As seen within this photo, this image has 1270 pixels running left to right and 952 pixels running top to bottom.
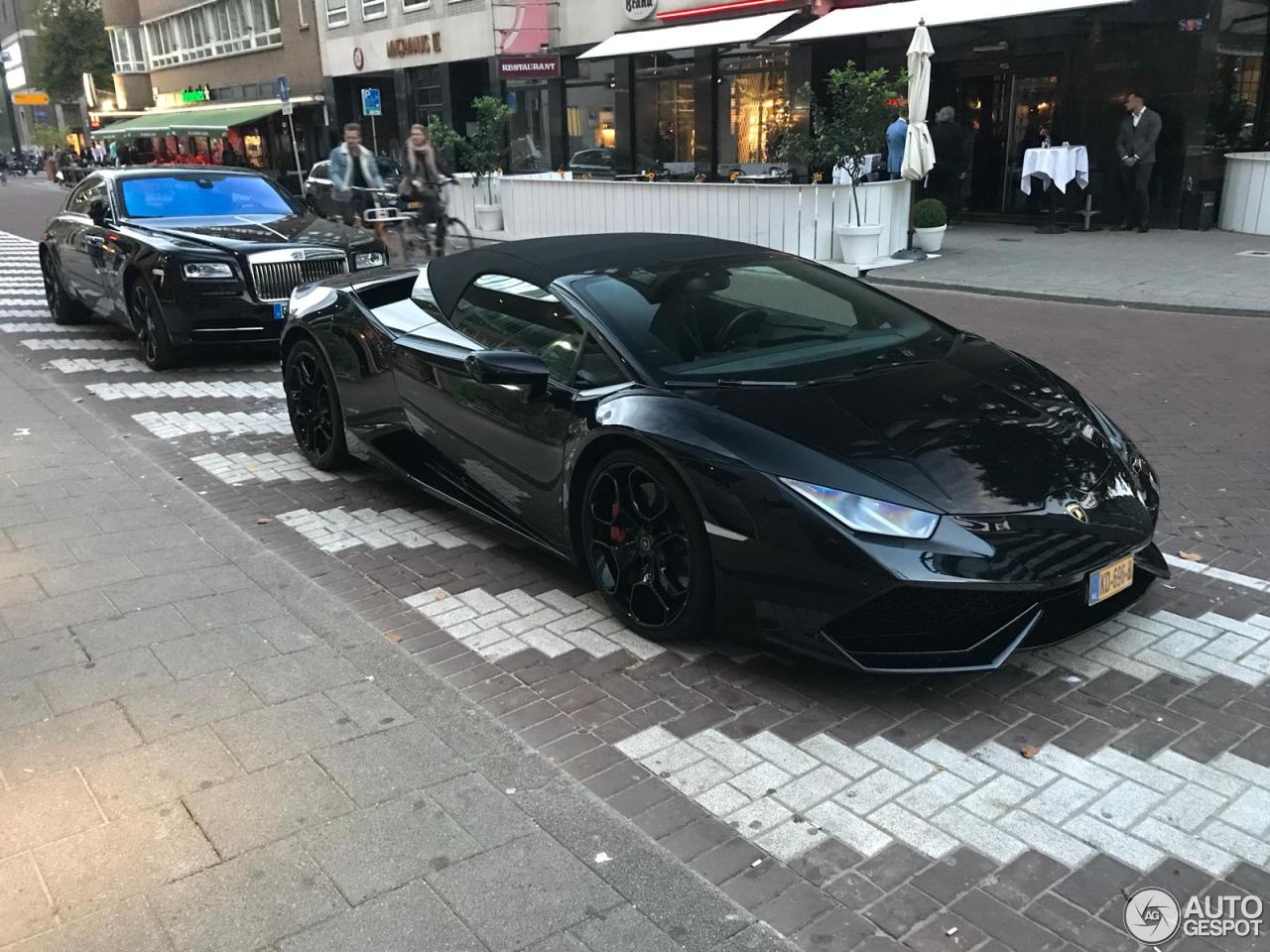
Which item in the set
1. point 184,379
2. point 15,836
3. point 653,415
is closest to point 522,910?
point 15,836

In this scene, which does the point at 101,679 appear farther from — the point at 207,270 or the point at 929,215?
the point at 929,215

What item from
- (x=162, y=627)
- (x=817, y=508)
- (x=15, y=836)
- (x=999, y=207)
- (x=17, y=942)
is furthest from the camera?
(x=999, y=207)

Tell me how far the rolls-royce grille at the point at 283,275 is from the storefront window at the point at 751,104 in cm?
1248

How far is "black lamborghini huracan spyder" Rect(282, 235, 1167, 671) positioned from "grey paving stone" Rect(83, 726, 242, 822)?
1550 millimetres

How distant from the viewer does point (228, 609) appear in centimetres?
445

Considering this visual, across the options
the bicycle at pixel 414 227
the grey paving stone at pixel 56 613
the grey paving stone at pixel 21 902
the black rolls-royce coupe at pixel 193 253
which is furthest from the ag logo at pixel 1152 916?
the bicycle at pixel 414 227

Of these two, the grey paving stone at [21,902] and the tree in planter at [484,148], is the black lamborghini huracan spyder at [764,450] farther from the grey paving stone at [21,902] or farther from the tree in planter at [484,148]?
the tree in planter at [484,148]

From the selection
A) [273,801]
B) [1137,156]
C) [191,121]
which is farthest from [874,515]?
[191,121]

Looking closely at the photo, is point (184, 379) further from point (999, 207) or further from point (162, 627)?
point (999, 207)

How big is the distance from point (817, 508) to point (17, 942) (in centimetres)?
245

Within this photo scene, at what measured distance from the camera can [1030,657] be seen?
3852mm

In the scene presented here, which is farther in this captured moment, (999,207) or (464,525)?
(999,207)

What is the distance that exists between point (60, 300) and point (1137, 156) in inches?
569

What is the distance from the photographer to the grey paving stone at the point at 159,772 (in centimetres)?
313
